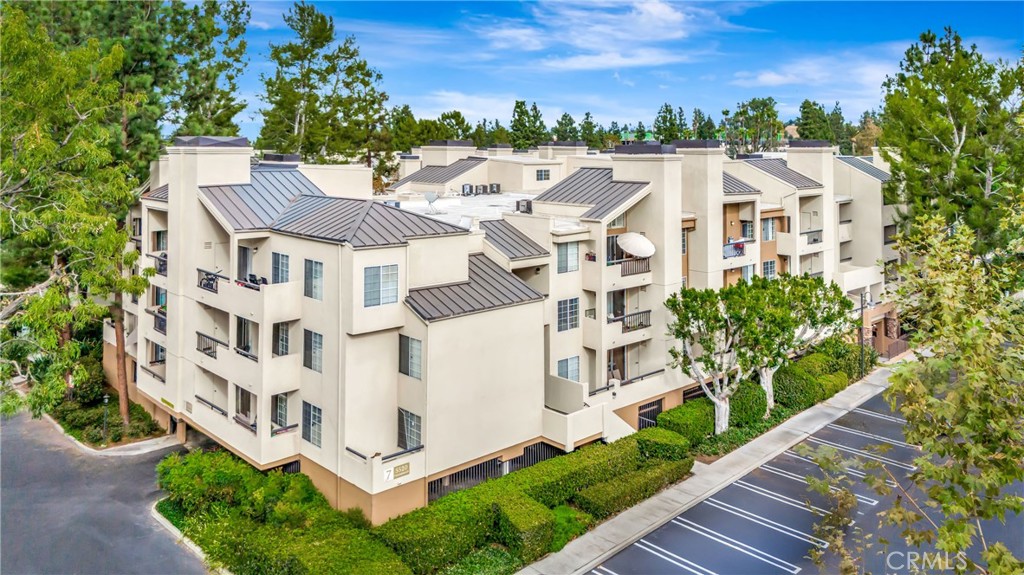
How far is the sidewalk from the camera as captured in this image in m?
23.4

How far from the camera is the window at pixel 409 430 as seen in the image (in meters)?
24.3

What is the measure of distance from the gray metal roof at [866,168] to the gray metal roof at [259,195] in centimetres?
3633

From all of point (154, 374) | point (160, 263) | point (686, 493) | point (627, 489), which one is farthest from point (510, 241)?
point (154, 374)

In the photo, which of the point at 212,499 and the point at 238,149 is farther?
the point at 238,149

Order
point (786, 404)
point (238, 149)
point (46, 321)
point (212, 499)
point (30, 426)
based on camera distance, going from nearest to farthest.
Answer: point (46, 321), point (212, 499), point (238, 149), point (30, 426), point (786, 404)

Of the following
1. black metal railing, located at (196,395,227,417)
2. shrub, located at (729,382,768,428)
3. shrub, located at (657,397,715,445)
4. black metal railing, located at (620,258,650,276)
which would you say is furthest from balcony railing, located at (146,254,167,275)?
shrub, located at (729,382,768,428)

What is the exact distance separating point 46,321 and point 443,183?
105 ft

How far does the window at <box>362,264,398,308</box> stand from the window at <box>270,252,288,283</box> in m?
4.45

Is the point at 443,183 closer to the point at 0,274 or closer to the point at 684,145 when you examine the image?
the point at 684,145

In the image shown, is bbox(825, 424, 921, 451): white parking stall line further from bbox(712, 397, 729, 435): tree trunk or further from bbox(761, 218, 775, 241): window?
bbox(761, 218, 775, 241): window

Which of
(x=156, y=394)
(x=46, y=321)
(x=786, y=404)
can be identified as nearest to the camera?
(x=46, y=321)

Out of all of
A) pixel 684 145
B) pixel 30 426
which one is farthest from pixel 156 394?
pixel 684 145

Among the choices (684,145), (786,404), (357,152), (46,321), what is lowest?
(786,404)

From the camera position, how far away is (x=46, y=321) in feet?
65.0
